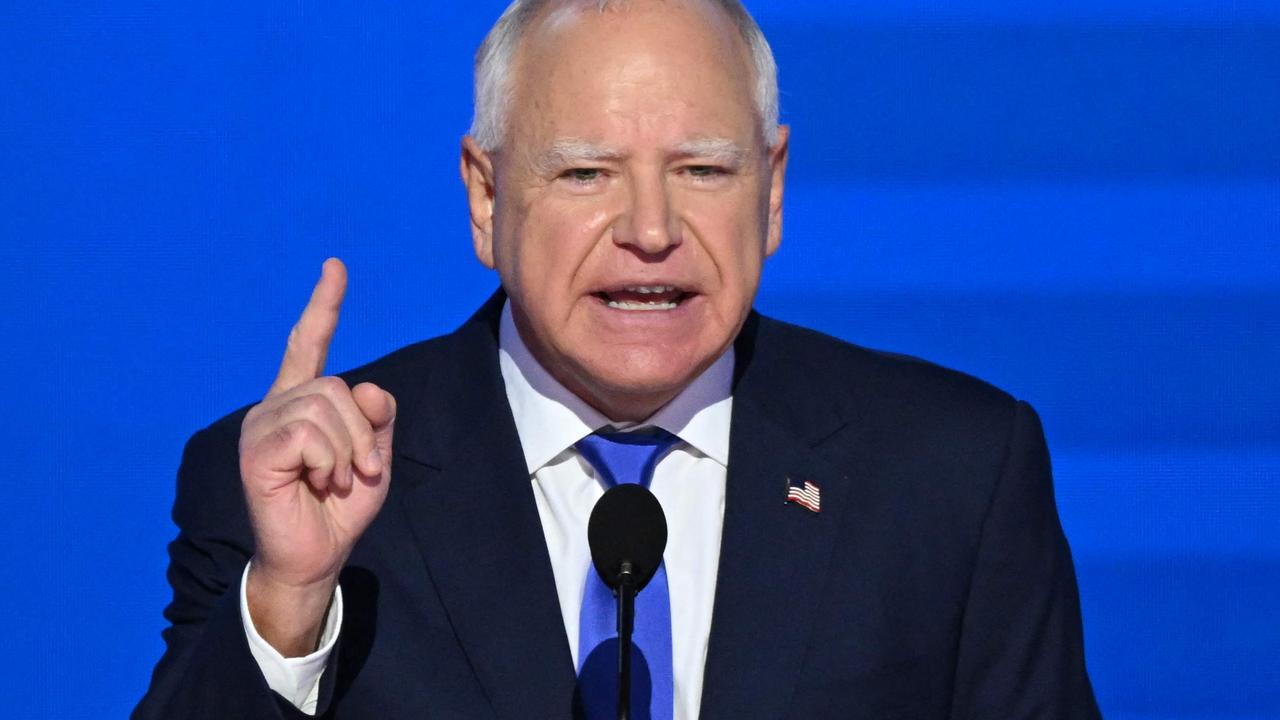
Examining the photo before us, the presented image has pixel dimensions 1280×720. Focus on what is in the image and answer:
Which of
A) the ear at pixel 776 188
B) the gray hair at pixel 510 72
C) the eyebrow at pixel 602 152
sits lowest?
the eyebrow at pixel 602 152

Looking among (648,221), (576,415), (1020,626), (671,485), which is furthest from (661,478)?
(1020,626)

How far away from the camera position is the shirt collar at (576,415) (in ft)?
7.32

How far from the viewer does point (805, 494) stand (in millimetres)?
2201

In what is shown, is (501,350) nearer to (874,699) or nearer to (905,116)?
(874,699)

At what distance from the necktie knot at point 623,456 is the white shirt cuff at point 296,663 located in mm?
419

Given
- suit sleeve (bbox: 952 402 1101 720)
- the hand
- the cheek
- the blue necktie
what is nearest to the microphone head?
the hand

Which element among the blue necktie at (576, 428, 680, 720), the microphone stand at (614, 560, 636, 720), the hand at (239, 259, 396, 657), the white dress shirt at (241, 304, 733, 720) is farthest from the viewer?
the white dress shirt at (241, 304, 733, 720)

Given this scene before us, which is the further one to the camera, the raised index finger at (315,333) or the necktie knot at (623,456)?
the necktie knot at (623,456)

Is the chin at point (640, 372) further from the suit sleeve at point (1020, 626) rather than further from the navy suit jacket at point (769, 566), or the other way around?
the suit sleeve at point (1020, 626)

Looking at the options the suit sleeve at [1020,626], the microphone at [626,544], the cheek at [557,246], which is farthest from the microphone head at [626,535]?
the suit sleeve at [1020,626]

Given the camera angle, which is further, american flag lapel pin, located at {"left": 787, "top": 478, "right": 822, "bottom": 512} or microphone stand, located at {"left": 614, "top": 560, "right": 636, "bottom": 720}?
american flag lapel pin, located at {"left": 787, "top": 478, "right": 822, "bottom": 512}

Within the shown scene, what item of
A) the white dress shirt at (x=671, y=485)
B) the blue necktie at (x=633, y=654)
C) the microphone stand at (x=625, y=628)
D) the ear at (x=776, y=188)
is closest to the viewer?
the microphone stand at (x=625, y=628)

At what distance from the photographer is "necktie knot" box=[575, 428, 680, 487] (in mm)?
2217

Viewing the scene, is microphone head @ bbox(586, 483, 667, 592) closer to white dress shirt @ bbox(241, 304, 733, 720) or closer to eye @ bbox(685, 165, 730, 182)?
Result: white dress shirt @ bbox(241, 304, 733, 720)
